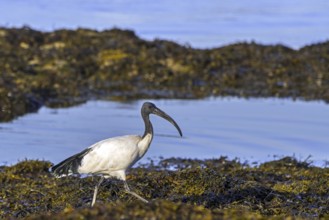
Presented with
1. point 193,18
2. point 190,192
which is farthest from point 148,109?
point 193,18

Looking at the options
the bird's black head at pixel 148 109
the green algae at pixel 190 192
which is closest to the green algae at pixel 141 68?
the green algae at pixel 190 192

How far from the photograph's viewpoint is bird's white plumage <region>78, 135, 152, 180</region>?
930 cm

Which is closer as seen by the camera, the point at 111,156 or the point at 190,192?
the point at 111,156

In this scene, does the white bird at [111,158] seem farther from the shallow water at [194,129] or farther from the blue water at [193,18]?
the blue water at [193,18]

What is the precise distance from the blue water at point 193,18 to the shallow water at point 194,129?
8.02 meters

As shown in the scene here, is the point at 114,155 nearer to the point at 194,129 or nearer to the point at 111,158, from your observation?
the point at 111,158

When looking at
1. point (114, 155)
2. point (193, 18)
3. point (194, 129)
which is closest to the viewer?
point (114, 155)

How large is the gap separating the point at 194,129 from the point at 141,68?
6.07m

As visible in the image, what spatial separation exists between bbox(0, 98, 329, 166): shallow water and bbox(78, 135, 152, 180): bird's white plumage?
392cm

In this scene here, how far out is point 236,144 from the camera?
1500 cm

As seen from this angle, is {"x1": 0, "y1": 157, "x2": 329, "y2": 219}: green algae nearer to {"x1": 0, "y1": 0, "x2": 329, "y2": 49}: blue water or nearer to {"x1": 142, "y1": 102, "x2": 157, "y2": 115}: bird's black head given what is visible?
{"x1": 142, "y1": 102, "x2": 157, "y2": 115}: bird's black head

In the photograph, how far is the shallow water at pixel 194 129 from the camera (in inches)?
563

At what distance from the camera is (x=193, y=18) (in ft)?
115

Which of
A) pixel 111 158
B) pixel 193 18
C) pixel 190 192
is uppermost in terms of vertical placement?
pixel 193 18
